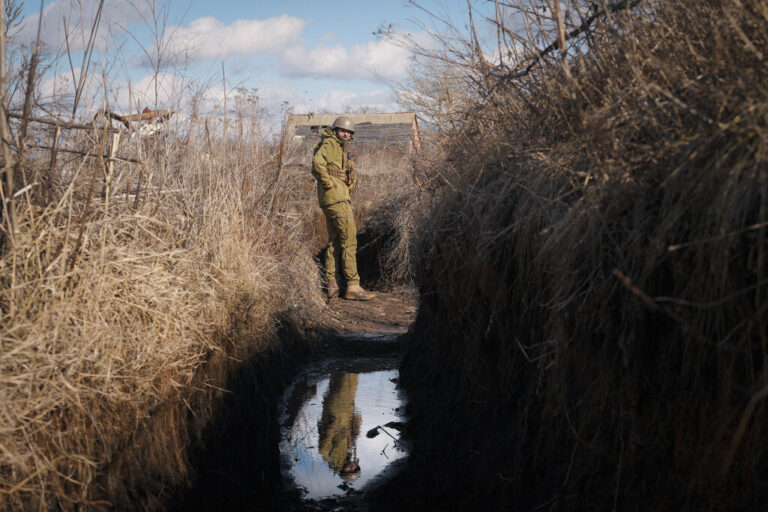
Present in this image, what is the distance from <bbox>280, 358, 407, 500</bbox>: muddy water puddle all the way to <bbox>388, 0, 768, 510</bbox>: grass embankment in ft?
2.99

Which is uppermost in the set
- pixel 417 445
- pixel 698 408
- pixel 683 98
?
pixel 683 98

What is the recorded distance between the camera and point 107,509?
2777 millimetres

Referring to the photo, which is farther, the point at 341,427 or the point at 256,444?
the point at 341,427

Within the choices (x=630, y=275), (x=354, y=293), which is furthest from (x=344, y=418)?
(x=354, y=293)

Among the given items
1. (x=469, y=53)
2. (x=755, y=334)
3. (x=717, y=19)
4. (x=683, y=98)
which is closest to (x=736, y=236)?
(x=755, y=334)

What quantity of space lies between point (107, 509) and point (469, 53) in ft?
10.7

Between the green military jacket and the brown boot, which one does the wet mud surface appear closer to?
the brown boot

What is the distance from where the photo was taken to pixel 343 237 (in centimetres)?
963

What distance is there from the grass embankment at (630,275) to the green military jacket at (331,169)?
5.57 metres

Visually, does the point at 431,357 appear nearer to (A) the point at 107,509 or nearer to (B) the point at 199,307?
(B) the point at 199,307

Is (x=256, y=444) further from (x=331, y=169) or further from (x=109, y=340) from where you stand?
(x=331, y=169)

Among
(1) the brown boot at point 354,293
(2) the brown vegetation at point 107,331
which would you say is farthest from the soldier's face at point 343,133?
(2) the brown vegetation at point 107,331

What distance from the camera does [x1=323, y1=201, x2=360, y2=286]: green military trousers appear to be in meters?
9.50

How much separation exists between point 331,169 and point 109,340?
6523 millimetres
